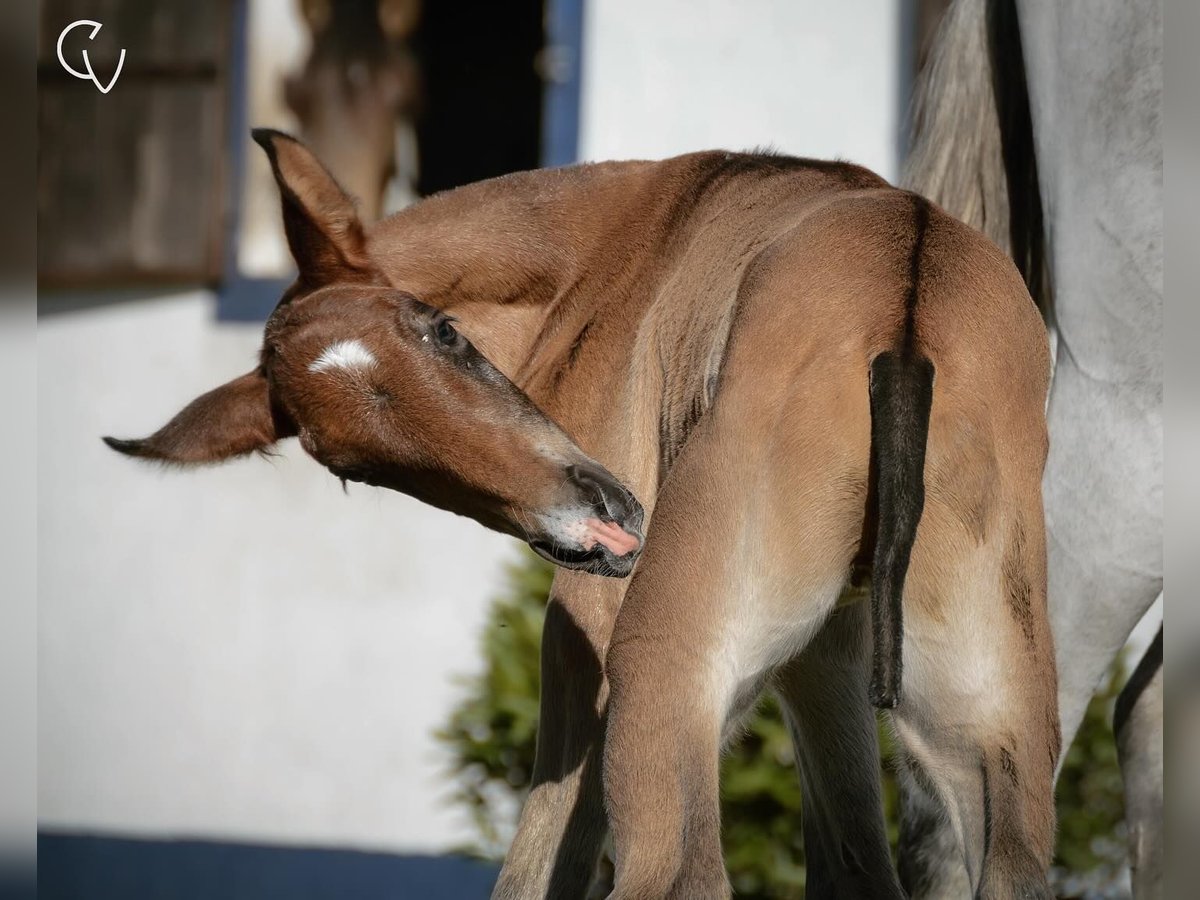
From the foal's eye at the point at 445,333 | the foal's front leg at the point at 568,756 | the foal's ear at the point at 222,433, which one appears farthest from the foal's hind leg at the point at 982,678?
the foal's ear at the point at 222,433

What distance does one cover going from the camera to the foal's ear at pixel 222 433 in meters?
3.20

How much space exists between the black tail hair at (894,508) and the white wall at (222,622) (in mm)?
3840

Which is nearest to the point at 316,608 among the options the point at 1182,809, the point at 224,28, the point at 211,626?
the point at 211,626

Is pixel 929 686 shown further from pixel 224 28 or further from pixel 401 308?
pixel 224 28

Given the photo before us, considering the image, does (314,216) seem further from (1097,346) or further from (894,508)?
(1097,346)

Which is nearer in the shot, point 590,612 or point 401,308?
point 401,308

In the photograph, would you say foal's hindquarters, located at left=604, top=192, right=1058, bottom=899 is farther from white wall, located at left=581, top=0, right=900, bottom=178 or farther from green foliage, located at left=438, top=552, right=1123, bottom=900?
white wall, located at left=581, top=0, right=900, bottom=178

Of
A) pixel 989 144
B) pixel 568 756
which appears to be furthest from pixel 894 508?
pixel 989 144

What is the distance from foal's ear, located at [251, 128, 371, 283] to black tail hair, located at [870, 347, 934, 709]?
1278 mm

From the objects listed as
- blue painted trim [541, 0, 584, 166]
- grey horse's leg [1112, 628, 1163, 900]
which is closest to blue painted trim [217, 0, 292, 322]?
blue painted trim [541, 0, 584, 166]

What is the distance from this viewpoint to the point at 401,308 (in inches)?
119

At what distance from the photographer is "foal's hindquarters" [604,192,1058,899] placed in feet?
8.09

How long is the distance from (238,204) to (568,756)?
4.09m

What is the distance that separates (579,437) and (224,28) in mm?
4036
